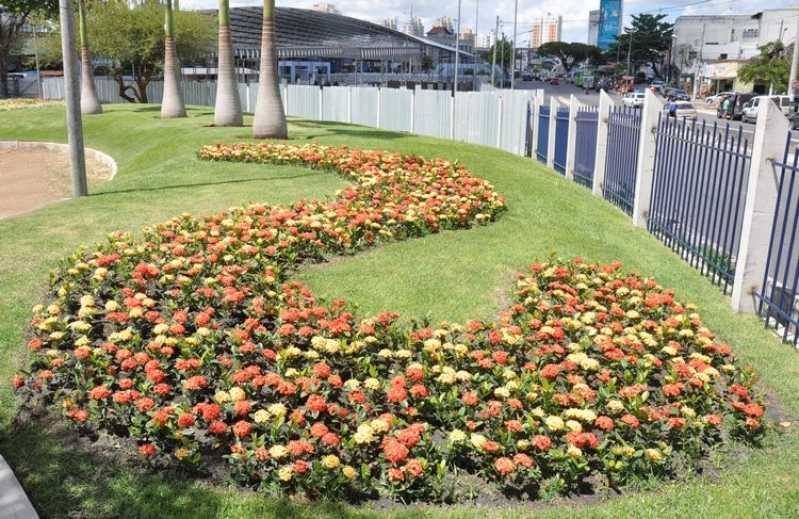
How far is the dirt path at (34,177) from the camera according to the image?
15.2m

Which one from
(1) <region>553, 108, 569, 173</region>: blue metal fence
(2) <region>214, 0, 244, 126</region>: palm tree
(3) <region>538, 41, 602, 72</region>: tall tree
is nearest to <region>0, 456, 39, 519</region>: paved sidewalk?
(1) <region>553, 108, 569, 173</region>: blue metal fence


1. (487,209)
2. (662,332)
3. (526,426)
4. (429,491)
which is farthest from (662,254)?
(429,491)

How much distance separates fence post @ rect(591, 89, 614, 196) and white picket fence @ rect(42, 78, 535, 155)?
21.4ft

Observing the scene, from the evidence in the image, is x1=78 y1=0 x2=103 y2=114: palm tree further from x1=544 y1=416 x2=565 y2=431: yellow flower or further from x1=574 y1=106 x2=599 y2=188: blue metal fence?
x1=544 y1=416 x2=565 y2=431: yellow flower

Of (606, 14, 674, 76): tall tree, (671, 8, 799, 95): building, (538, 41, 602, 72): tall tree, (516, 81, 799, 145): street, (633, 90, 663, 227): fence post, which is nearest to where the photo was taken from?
(633, 90, 663, 227): fence post

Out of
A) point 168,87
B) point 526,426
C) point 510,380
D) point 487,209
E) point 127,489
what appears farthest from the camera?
point 168,87

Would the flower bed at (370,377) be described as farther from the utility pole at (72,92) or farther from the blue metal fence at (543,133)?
the blue metal fence at (543,133)

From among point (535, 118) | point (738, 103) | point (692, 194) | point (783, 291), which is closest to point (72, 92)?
point (692, 194)

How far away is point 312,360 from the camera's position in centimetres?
532

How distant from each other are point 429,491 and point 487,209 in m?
6.06

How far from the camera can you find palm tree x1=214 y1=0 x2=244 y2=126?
2050cm

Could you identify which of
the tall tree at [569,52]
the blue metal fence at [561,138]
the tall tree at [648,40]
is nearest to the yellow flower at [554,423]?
the blue metal fence at [561,138]

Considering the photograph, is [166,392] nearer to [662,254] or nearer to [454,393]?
[454,393]

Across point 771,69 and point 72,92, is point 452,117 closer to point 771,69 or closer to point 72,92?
point 72,92
